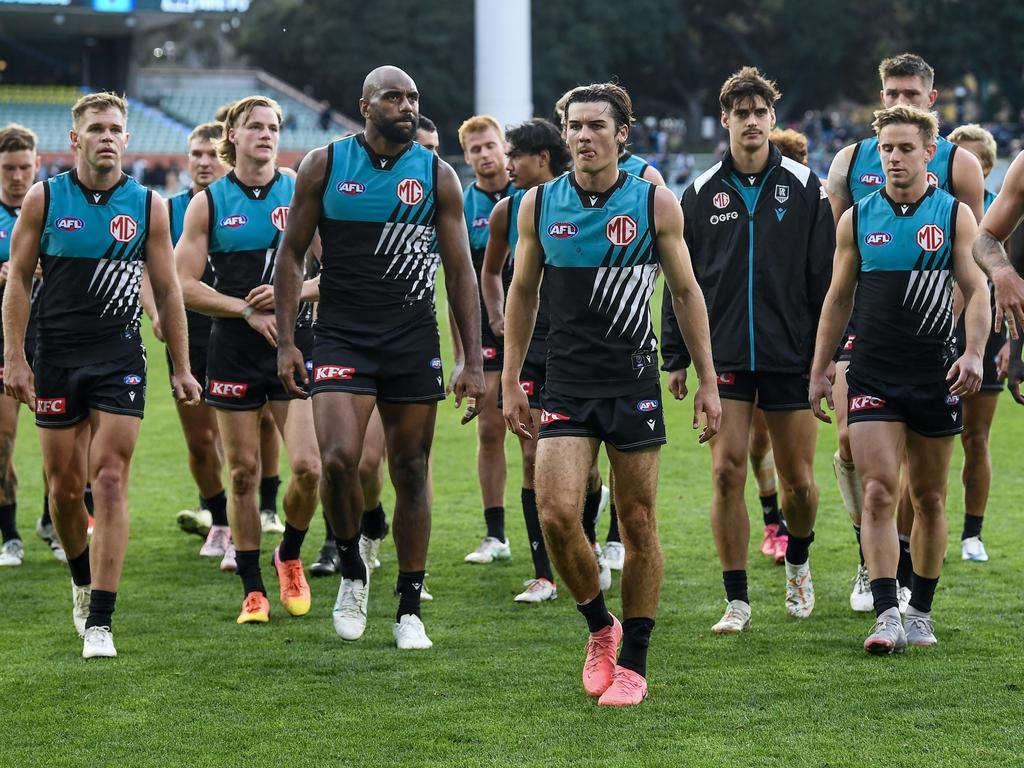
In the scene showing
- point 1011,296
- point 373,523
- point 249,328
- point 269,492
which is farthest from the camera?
point 269,492

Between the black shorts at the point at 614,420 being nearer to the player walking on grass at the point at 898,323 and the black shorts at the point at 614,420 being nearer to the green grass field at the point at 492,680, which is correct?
the green grass field at the point at 492,680

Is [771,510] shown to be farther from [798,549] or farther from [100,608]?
[100,608]

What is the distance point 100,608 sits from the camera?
663 cm

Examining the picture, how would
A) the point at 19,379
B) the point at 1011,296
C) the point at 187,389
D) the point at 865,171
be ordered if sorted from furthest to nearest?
the point at 865,171 < the point at 187,389 < the point at 19,379 < the point at 1011,296

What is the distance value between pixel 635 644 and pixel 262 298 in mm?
2708

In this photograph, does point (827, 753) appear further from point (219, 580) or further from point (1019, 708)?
point (219, 580)

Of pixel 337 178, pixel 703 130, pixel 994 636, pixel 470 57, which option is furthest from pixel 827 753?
pixel 703 130

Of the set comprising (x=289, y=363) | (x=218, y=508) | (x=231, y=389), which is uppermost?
(x=289, y=363)

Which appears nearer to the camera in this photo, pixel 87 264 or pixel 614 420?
pixel 614 420

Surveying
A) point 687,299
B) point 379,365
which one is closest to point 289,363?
point 379,365

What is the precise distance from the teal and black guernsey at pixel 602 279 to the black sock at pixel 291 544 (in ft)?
7.29

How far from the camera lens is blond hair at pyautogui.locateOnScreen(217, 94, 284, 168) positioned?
25.2ft

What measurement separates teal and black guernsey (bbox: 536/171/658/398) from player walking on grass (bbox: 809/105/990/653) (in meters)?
1.13

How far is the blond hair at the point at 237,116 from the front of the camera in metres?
7.67
